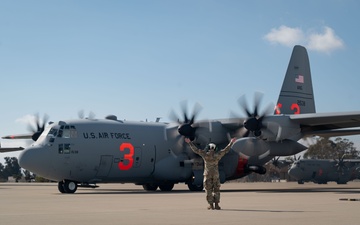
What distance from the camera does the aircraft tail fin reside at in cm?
3947

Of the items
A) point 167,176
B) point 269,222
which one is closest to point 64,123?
point 167,176

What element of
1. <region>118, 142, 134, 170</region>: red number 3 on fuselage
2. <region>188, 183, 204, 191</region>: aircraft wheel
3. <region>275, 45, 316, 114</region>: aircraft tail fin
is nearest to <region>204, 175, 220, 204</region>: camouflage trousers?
<region>118, 142, 134, 170</region>: red number 3 on fuselage

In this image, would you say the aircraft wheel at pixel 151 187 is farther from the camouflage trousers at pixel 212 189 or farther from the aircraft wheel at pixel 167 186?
the camouflage trousers at pixel 212 189

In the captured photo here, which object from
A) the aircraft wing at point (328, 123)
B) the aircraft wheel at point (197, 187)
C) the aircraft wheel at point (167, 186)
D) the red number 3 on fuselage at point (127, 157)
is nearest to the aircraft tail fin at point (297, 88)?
the aircraft wing at point (328, 123)

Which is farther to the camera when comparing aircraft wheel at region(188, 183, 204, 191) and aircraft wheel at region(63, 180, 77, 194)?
aircraft wheel at region(188, 183, 204, 191)

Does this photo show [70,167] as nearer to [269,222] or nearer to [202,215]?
[202,215]

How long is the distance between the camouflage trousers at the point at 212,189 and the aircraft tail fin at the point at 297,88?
23.5m

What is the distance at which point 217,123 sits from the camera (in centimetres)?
3575

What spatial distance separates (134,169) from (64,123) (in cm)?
543

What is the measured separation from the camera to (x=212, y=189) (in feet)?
53.1

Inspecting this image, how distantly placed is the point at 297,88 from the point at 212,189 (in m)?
25.5

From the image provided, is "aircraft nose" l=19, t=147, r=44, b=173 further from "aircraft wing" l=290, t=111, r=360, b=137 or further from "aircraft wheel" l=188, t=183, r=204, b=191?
"aircraft wing" l=290, t=111, r=360, b=137

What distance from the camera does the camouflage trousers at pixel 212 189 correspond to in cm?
1608

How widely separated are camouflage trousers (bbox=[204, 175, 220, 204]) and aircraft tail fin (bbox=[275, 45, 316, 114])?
23.5 m
